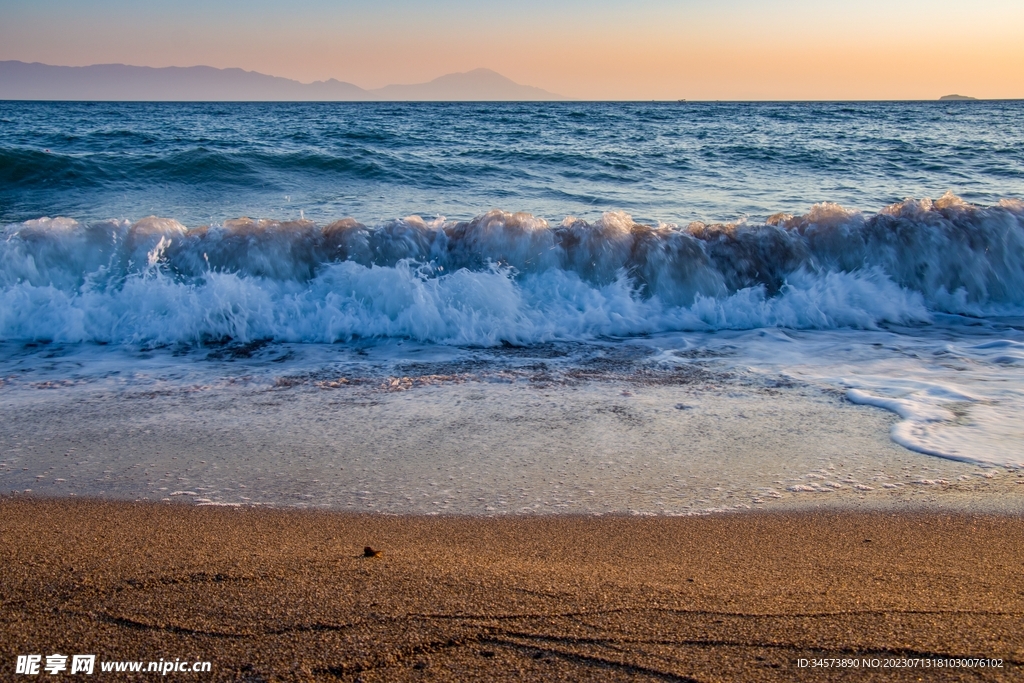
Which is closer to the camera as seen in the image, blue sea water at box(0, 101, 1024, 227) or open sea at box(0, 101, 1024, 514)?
open sea at box(0, 101, 1024, 514)

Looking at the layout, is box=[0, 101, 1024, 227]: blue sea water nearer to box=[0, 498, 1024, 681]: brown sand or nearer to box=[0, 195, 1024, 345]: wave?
box=[0, 195, 1024, 345]: wave

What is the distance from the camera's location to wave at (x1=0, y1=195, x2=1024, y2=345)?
17.8 feet

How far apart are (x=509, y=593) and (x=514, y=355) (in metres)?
2.97

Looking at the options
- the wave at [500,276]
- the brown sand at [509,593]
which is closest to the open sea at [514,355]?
the wave at [500,276]

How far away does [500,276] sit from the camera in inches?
236

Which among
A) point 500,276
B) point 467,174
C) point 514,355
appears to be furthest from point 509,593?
point 467,174

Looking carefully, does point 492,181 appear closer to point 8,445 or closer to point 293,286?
point 293,286

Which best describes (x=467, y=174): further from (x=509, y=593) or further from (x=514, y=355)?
(x=509, y=593)

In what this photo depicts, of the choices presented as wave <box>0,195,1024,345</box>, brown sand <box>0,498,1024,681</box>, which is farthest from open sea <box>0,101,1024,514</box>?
brown sand <box>0,498,1024,681</box>

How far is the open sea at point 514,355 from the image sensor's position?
9.46 feet

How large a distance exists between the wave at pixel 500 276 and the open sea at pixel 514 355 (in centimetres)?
2

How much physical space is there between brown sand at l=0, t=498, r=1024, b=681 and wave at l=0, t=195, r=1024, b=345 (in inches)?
114

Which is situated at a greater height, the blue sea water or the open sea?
the blue sea water

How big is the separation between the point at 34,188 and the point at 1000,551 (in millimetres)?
13400
